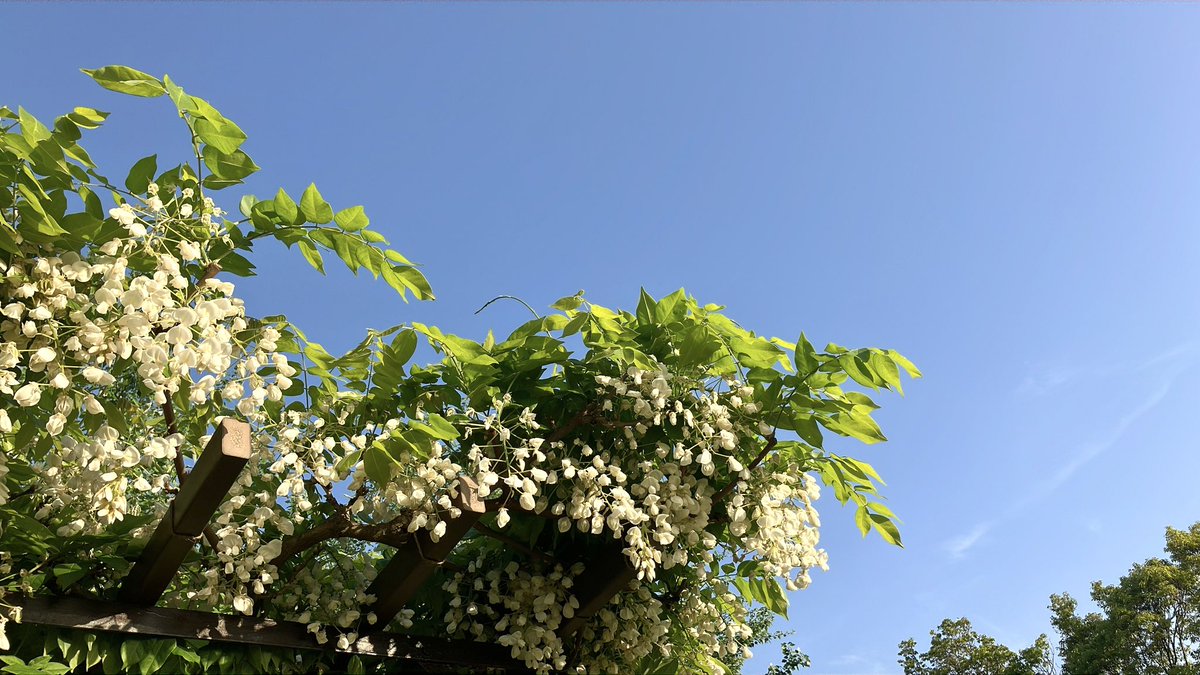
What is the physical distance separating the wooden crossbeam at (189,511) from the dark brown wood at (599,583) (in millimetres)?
1184

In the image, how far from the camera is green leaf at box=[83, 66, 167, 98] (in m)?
1.82

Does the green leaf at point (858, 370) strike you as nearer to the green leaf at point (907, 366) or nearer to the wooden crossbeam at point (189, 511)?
the green leaf at point (907, 366)

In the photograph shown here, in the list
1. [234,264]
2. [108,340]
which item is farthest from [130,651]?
[234,264]

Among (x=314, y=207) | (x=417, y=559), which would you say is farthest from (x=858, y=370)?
(x=314, y=207)

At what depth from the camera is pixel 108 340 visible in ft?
5.90

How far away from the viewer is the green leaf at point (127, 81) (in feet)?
5.97

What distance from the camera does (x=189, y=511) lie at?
6.70 ft

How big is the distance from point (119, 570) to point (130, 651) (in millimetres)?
209

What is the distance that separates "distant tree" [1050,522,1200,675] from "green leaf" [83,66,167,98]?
17.8m

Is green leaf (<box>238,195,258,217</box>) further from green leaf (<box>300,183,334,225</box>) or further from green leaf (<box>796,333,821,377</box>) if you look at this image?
green leaf (<box>796,333,821,377</box>)

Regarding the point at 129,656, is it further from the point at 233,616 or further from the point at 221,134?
the point at 221,134

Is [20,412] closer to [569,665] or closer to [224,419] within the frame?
[224,419]

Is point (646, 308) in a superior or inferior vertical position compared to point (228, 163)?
superior

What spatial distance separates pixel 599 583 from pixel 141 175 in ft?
5.71
